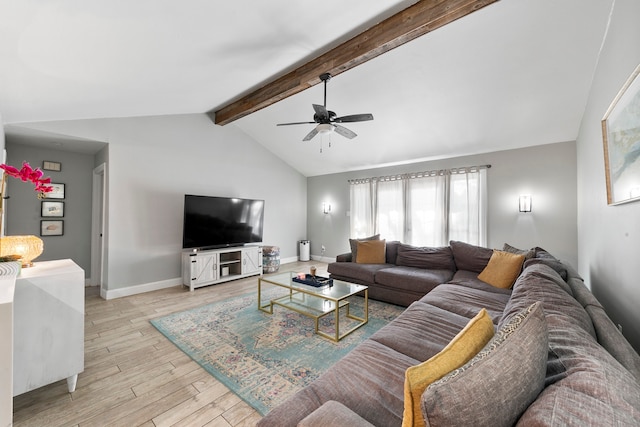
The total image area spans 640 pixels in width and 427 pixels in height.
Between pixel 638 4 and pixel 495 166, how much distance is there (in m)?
3.23

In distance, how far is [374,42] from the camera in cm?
259

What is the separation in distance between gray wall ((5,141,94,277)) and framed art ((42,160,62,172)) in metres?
0.04

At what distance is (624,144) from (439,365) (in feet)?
6.39

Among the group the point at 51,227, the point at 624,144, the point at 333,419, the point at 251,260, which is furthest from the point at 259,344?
the point at 51,227

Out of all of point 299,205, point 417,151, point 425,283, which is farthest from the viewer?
point 299,205

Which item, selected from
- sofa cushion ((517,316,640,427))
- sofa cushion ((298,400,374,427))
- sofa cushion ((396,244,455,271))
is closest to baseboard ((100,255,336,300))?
sofa cushion ((396,244,455,271))

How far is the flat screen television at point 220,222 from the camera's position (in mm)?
4418

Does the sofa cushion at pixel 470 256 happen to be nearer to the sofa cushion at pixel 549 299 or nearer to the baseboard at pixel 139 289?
the sofa cushion at pixel 549 299

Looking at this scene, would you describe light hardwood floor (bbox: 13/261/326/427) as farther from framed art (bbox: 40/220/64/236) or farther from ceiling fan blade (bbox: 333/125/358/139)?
ceiling fan blade (bbox: 333/125/358/139)

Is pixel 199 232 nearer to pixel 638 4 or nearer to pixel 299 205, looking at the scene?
pixel 299 205

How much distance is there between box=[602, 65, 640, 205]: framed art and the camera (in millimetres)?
1441

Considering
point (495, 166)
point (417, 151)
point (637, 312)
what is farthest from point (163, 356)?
point (495, 166)

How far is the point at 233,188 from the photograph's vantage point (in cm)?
539

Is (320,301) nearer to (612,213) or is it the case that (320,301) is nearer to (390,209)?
(612,213)
